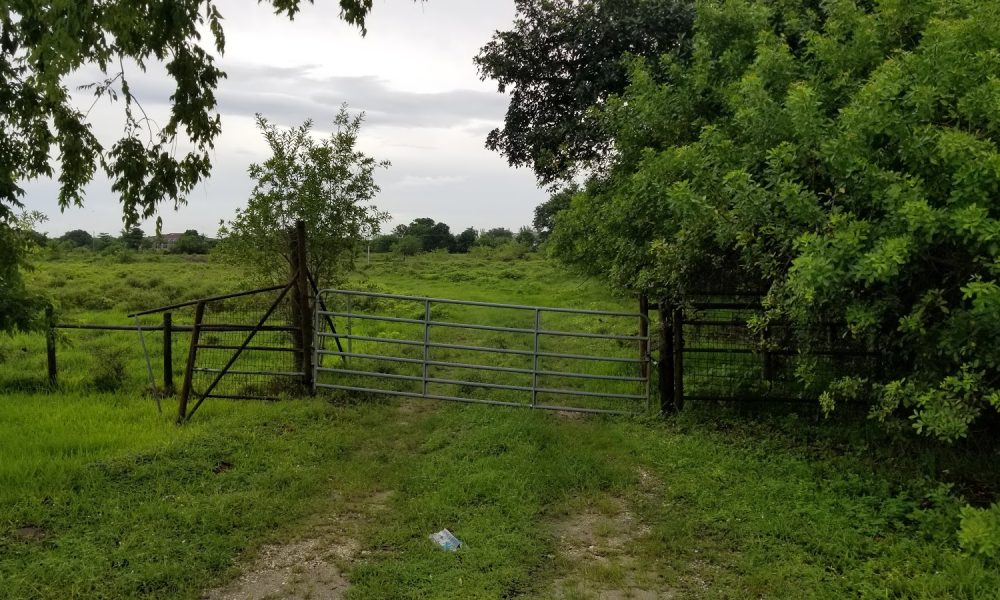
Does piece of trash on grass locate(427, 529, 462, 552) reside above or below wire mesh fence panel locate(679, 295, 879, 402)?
below

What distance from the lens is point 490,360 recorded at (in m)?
12.4

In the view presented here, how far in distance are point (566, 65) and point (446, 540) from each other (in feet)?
38.4

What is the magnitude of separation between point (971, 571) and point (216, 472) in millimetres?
6232

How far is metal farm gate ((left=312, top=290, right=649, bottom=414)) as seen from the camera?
28.7 ft

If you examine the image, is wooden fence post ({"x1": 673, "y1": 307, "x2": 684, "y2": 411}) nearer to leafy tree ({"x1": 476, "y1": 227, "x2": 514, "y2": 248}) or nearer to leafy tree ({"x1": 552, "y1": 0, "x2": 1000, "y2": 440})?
leafy tree ({"x1": 552, "y1": 0, "x2": 1000, "y2": 440})

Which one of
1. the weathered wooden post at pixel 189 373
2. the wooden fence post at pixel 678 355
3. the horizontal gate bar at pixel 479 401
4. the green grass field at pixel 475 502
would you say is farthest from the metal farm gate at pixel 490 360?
the weathered wooden post at pixel 189 373

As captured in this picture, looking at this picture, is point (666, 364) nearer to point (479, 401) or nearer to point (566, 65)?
point (479, 401)

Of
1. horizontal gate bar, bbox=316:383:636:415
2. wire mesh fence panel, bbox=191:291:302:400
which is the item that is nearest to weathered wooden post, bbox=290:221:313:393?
wire mesh fence panel, bbox=191:291:302:400

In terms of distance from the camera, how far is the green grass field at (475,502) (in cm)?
454

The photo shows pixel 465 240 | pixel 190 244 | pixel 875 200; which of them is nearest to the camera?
pixel 875 200

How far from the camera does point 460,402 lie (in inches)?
368

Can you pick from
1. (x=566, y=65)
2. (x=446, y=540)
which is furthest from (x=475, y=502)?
(x=566, y=65)

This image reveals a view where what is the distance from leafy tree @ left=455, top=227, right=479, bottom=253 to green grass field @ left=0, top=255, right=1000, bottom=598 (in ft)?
179

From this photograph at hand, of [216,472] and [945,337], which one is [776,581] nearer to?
[945,337]
